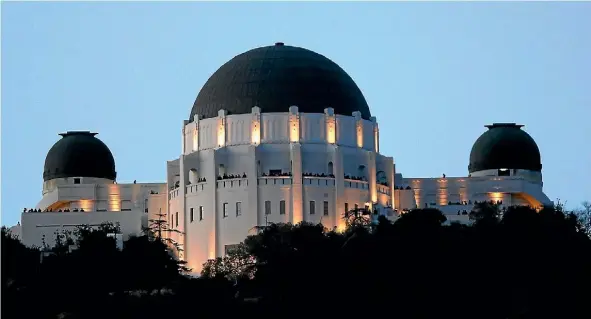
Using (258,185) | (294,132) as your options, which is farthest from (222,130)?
(258,185)

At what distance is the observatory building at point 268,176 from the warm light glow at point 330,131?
8 centimetres

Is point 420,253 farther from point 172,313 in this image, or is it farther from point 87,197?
point 87,197

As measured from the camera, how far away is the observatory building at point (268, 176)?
179625 millimetres

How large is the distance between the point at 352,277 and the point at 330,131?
37589mm

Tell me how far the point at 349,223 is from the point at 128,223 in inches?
774

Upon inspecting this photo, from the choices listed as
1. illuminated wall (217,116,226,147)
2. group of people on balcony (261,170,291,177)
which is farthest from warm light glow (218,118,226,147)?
group of people on balcony (261,170,291,177)

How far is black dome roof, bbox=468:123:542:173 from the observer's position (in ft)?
645

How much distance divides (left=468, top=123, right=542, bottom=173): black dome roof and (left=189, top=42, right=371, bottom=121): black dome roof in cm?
1592

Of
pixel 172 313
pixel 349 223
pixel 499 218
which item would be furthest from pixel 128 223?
pixel 172 313

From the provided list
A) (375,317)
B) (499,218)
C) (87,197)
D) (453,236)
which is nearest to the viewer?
(375,317)

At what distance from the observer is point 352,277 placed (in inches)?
5797

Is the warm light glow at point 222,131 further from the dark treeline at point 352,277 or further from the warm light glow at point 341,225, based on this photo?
the dark treeline at point 352,277

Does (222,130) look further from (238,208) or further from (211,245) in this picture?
(211,245)

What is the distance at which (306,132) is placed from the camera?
183125 millimetres
